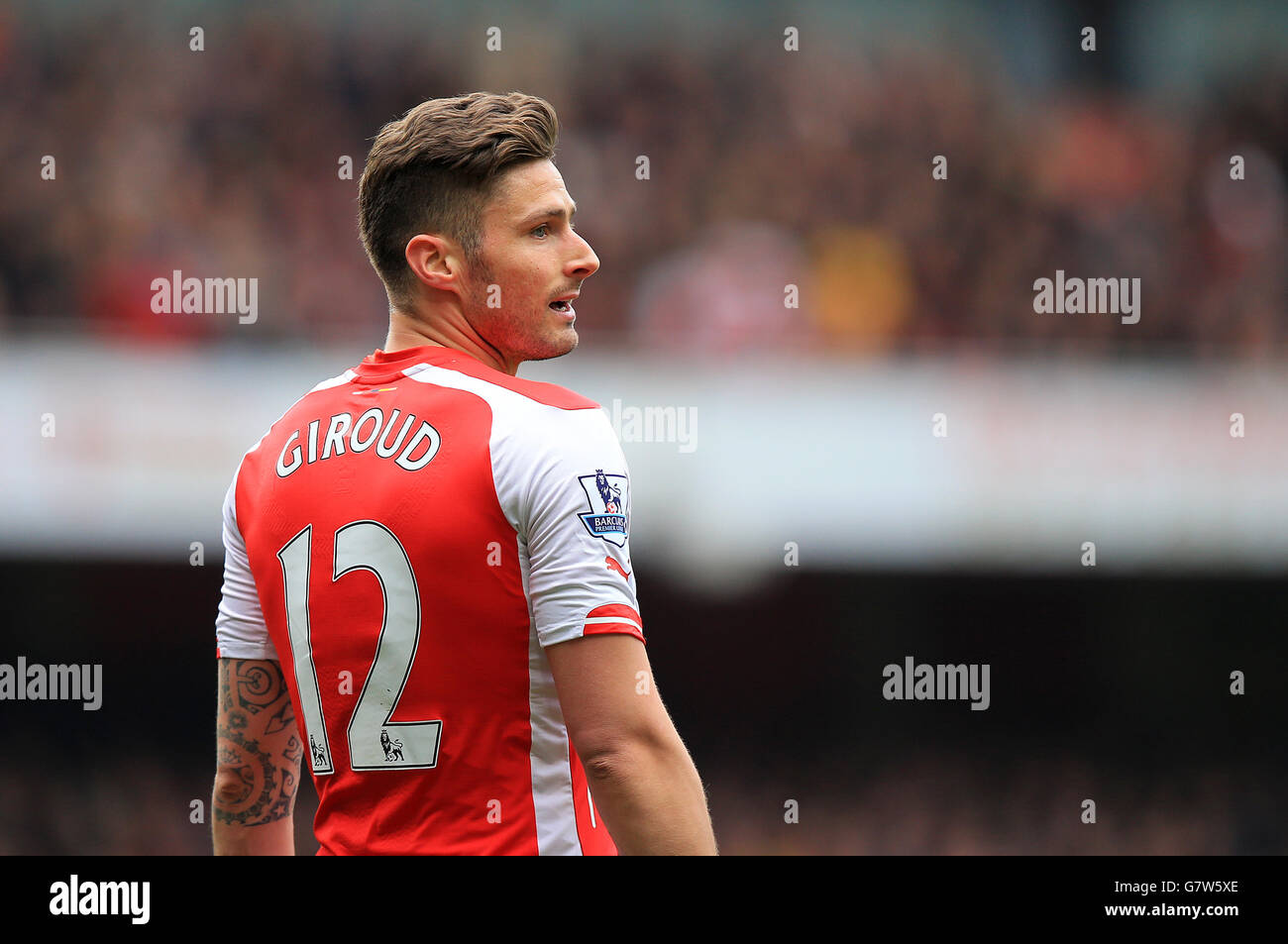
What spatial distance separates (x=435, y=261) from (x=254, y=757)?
96cm

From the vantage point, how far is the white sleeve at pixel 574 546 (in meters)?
2.00

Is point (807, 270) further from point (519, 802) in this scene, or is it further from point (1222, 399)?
point (519, 802)

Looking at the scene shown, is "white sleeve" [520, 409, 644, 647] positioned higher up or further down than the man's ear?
further down

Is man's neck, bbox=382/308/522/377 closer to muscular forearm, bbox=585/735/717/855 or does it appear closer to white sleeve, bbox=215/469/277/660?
white sleeve, bbox=215/469/277/660

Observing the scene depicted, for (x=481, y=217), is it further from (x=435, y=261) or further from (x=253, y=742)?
(x=253, y=742)

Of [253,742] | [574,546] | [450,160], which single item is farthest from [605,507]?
[253,742]

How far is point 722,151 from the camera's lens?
8141 mm

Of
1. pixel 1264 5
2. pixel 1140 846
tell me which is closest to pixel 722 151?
pixel 1264 5

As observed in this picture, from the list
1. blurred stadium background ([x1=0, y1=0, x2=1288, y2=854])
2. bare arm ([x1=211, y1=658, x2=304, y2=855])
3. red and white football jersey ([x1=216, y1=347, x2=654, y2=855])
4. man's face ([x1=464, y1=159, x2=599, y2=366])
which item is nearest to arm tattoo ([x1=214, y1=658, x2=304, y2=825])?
bare arm ([x1=211, y1=658, x2=304, y2=855])

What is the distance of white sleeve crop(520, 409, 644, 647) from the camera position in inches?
78.7

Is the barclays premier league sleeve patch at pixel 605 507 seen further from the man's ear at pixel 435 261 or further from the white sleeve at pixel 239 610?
the white sleeve at pixel 239 610

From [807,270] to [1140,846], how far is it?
384 cm

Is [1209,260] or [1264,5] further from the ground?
[1264,5]

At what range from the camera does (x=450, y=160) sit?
7.40ft
